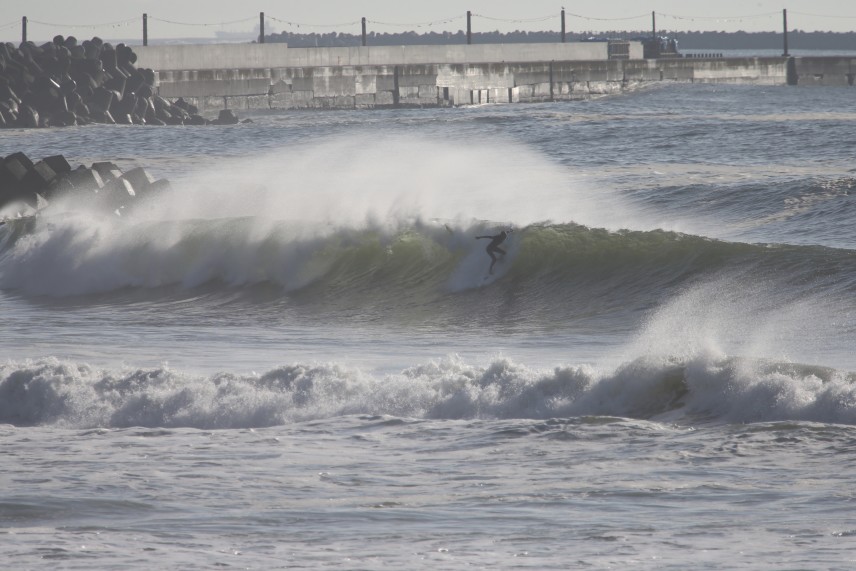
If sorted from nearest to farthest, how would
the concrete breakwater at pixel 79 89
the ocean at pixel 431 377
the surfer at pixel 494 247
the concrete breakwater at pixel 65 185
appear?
1. the ocean at pixel 431 377
2. the surfer at pixel 494 247
3. the concrete breakwater at pixel 65 185
4. the concrete breakwater at pixel 79 89

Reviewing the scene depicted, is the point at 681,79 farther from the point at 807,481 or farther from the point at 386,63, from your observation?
the point at 807,481

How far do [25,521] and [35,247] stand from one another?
1173 cm

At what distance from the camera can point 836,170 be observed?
23.6 meters

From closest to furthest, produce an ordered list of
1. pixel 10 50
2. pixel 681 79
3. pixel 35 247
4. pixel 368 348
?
1. pixel 368 348
2. pixel 35 247
3. pixel 10 50
4. pixel 681 79

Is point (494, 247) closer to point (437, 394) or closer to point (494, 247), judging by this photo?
point (494, 247)

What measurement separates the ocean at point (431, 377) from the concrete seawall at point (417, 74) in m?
29.7

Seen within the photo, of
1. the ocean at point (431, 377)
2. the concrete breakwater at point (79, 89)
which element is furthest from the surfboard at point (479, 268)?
the concrete breakwater at point (79, 89)

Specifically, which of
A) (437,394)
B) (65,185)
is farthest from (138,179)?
(437,394)

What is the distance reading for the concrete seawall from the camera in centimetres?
5112

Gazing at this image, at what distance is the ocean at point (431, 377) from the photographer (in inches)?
222

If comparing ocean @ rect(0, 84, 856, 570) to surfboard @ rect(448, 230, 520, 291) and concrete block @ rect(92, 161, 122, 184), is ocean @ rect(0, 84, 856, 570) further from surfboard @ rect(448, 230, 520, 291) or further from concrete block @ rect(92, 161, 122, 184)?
concrete block @ rect(92, 161, 122, 184)

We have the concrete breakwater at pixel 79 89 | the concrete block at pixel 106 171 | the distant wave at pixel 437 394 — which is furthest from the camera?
the concrete breakwater at pixel 79 89

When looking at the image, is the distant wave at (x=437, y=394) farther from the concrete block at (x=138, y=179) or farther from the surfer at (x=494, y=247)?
the concrete block at (x=138, y=179)

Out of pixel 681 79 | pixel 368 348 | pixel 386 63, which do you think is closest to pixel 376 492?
pixel 368 348
